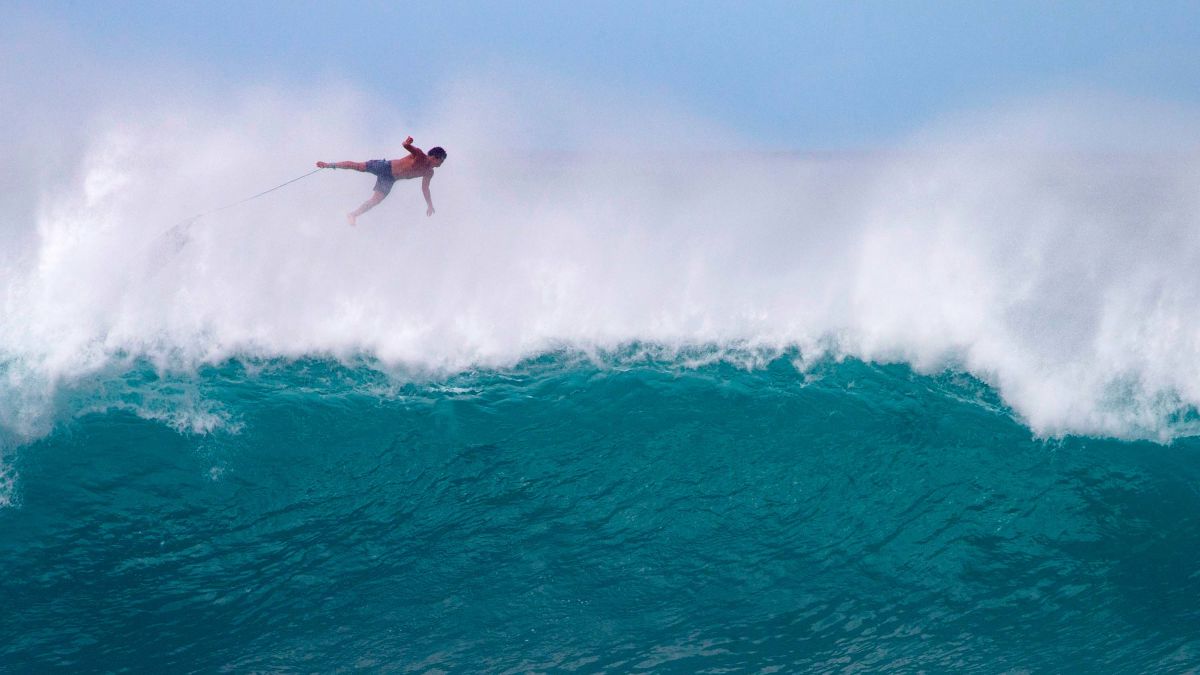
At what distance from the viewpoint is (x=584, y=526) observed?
27.3ft

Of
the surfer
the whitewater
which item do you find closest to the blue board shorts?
the surfer

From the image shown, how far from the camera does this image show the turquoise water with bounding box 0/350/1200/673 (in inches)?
277

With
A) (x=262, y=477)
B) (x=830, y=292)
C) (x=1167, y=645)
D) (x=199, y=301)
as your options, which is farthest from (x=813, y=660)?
(x=199, y=301)

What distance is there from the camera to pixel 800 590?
7742 mm

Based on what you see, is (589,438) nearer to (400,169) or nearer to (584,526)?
(584,526)

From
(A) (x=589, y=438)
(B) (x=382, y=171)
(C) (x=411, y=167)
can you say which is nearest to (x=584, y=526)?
(A) (x=589, y=438)

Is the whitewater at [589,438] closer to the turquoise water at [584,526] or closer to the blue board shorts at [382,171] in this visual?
the turquoise water at [584,526]

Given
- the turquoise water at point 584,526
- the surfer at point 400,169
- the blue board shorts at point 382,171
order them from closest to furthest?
the turquoise water at point 584,526 < the surfer at point 400,169 < the blue board shorts at point 382,171

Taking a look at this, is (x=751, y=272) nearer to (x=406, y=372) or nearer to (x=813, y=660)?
(x=406, y=372)

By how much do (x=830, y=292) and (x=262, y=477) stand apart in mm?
8406

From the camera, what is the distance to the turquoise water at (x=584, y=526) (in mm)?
7043

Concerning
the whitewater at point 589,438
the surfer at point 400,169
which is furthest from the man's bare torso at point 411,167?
the whitewater at point 589,438

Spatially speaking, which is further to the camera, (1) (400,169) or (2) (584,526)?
(1) (400,169)

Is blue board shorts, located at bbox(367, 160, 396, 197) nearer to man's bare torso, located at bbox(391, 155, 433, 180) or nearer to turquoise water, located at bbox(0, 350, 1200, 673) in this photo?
man's bare torso, located at bbox(391, 155, 433, 180)
